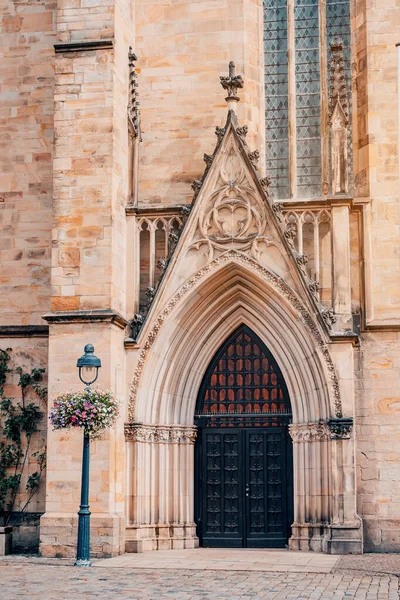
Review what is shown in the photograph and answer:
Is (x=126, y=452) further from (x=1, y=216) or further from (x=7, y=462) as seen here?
(x=1, y=216)

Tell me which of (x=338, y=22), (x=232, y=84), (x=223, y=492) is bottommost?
(x=223, y=492)

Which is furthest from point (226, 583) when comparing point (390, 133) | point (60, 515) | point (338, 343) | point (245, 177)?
point (390, 133)

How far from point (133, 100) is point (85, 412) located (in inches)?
247

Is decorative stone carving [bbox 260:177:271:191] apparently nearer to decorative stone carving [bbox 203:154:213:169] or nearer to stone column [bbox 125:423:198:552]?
decorative stone carving [bbox 203:154:213:169]

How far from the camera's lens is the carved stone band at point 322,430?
17672 mm

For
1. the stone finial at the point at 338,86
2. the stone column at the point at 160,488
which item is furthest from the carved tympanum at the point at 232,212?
the stone column at the point at 160,488

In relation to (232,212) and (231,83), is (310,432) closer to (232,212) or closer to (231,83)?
(232,212)

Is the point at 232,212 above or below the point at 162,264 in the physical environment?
above

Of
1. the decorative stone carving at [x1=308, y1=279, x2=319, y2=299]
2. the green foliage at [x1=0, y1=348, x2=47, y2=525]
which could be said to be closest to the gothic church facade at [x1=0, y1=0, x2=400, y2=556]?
the decorative stone carving at [x1=308, y1=279, x2=319, y2=299]

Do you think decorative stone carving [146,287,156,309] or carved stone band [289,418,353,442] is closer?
carved stone band [289,418,353,442]

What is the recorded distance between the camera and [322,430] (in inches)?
707

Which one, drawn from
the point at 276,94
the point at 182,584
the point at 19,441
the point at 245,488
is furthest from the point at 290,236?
the point at 182,584

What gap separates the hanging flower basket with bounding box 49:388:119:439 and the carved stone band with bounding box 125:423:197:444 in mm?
2161

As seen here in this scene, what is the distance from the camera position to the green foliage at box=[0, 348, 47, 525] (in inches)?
737
